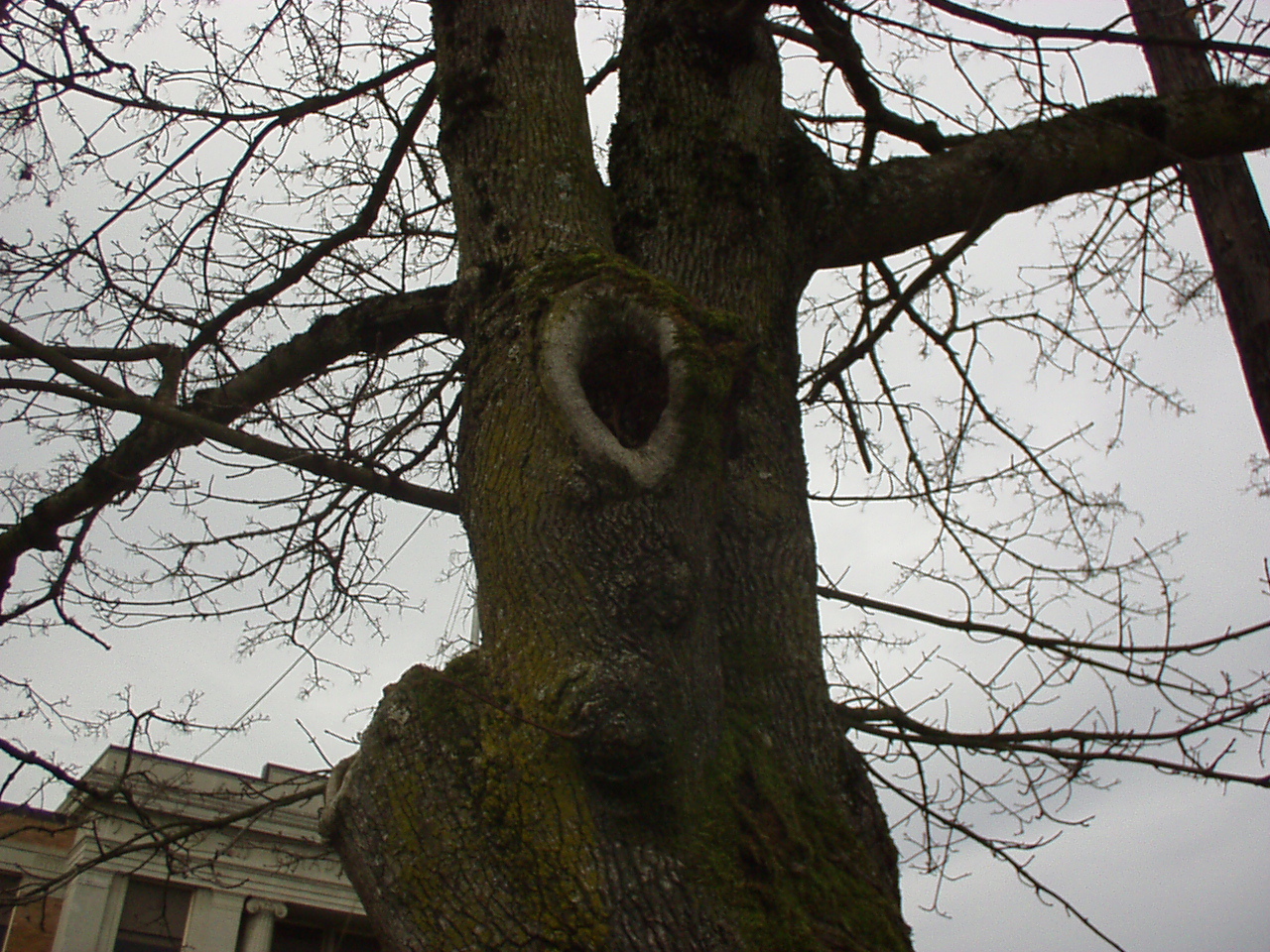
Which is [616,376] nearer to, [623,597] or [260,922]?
[623,597]

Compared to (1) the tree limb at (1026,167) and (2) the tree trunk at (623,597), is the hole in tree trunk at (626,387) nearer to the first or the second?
(2) the tree trunk at (623,597)

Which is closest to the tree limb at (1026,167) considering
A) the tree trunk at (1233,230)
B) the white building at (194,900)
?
the tree trunk at (1233,230)

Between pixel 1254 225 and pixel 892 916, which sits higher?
pixel 1254 225

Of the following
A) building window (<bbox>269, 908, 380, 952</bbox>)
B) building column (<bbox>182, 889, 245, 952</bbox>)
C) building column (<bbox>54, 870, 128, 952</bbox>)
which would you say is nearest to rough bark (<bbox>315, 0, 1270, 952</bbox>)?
building column (<bbox>54, 870, 128, 952</bbox>)

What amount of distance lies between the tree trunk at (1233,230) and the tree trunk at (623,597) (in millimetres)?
2245

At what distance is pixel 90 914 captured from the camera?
12.3 metres

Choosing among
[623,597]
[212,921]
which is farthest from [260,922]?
[623,597]

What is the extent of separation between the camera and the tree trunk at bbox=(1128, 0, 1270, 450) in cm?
377

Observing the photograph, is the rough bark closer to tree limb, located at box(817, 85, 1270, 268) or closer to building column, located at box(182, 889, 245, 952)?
tree limb, located at box(817, 85, 1270, 268)

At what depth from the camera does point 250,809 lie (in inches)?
143

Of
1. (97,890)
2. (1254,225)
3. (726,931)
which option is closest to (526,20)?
(726,931)

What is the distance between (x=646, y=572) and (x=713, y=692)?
278 millimetres

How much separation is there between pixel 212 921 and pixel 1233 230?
569 inches

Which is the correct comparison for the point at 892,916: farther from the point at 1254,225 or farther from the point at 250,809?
the point at 1254,225
